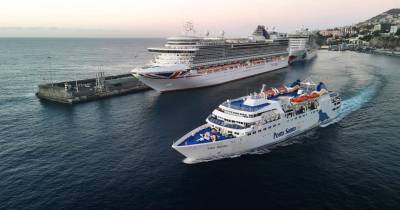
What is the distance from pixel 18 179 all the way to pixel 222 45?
84.7 meters

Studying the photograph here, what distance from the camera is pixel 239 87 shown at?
99.9 metres

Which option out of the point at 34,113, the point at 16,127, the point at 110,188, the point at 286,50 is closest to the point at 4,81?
the point at 34,113

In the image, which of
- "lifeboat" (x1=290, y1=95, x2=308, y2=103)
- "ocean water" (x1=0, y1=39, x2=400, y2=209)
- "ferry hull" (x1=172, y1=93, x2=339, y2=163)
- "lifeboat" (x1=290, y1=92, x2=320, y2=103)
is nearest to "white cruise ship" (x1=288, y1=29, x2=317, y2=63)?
"ocean water" (x1=0, y1=39, x2=400, y2=209)

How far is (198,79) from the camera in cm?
9462

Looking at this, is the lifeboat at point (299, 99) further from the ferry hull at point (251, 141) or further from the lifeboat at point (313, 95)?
the ferry hull at point (251, 141)

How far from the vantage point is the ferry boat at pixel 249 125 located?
141 ft

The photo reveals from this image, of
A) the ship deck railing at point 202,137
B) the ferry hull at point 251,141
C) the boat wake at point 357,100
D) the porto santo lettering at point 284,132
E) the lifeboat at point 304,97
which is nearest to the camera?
the ferry hull at point 251,141

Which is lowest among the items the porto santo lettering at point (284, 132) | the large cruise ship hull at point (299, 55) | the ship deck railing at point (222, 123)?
the porto santo lettering at point (284, 132)

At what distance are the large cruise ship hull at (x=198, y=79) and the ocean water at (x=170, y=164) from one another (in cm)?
1397

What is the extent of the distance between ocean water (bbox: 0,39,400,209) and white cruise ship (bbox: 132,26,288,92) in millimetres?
15282

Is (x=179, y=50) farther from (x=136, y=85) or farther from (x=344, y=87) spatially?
(x=344, y=87)

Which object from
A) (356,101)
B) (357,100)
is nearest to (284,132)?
(356,101)

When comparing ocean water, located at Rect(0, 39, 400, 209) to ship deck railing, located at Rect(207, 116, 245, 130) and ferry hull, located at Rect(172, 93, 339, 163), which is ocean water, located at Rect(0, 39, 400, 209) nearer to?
ferry hull, located at Rect(172, 93, 339, 163)

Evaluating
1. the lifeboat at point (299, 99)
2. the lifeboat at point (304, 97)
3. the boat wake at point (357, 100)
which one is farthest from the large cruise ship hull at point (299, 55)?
the lifeboat at point (299, 99)
